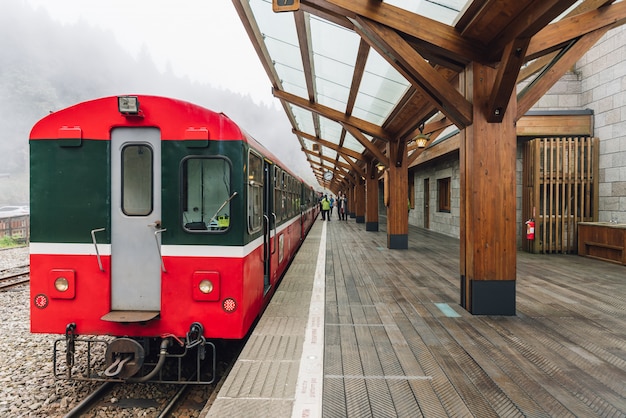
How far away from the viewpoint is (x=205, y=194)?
3268mm

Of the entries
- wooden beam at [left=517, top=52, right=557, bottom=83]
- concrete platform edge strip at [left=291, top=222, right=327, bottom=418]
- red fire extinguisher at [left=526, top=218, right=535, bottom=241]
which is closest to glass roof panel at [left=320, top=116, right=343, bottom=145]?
red fire extinguisher at [left=526, top=218, right=535, bottom=241]

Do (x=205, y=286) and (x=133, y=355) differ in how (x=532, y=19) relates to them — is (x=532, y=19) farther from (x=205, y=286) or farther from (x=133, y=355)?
(x=133, y=355)

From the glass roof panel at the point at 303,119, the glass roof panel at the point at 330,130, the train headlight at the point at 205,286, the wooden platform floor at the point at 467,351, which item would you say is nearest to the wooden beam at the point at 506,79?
the wooden platform floor at the point at 467,351

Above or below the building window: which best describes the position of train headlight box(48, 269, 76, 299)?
below

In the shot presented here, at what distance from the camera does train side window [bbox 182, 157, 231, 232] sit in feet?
10.6

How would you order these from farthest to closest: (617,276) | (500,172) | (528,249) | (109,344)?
(528,249), (617,276), (500,172), (109,344)

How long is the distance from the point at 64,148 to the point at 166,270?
143 centimetres

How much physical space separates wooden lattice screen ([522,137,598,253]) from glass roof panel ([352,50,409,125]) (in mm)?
3900

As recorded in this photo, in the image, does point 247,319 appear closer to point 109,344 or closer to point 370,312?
point 109,344

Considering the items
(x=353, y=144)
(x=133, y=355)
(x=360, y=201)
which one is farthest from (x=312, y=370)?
(x=360, y=201)

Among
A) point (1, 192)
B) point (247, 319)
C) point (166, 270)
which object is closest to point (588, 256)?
point (247, 319)

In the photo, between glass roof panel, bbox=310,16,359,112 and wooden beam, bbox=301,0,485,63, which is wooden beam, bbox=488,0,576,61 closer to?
wooden beam, bbox=301,0,485,63

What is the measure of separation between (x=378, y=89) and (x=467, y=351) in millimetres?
5721

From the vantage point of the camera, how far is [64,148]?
3191mm
